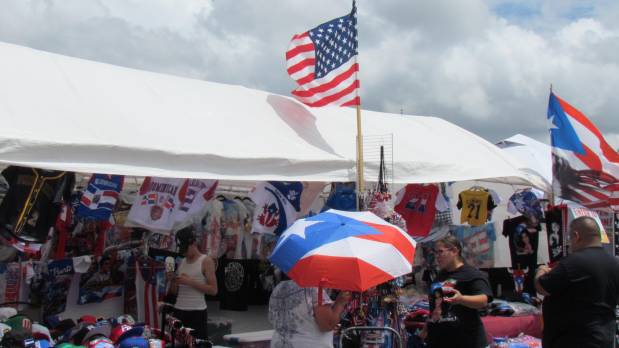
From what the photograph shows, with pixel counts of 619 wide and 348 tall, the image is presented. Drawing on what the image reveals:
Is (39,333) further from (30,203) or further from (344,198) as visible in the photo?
(344,198)

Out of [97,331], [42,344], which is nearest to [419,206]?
[97,331]

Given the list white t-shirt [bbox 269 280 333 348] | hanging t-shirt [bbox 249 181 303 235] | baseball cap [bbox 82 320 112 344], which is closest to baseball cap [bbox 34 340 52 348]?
baseball cap [bbox 82 320 112 344]

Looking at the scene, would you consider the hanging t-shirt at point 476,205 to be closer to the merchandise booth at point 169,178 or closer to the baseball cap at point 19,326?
the merchandise booth at point 169,178

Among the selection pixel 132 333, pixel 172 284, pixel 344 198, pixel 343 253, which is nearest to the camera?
pixel 343 253

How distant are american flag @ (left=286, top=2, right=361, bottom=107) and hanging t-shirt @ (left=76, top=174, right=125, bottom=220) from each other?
6.84 ft

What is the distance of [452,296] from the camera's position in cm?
385

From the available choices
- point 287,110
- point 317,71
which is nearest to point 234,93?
point 287,110

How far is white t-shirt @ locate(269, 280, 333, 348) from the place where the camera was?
350 centimetres

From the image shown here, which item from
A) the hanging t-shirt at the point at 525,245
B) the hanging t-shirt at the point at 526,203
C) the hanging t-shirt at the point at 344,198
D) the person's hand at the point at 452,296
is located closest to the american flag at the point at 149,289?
the hanging t-shirt at the point at 344,198

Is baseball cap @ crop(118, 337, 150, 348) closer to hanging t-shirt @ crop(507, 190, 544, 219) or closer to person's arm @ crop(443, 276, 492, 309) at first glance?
person's arm @ crop(443, 276, 492, 309)

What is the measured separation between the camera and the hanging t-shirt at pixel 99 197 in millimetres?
5957

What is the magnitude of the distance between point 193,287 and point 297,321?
1.59m

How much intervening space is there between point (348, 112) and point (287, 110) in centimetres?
117

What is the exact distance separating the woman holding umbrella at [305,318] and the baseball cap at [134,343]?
3.07ft
